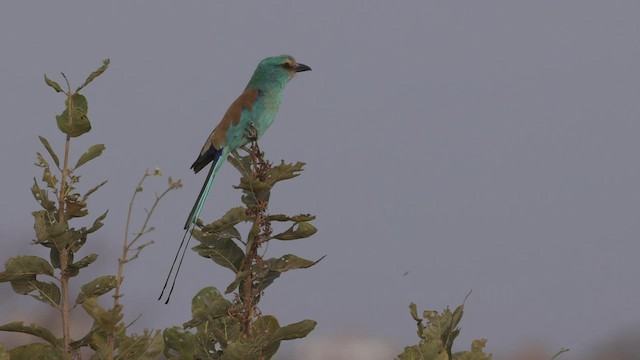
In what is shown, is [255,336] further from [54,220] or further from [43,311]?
[43,311]

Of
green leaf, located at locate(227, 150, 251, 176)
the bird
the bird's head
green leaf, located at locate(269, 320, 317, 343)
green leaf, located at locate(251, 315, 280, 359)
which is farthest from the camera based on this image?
the bird's head

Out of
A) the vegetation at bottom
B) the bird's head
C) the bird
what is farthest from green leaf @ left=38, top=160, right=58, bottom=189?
the bird's head

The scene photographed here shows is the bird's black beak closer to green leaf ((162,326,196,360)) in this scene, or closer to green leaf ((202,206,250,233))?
green leaf ((162,326,196,360))

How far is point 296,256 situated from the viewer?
4031 millimetres

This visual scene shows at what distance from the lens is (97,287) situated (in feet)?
12.7

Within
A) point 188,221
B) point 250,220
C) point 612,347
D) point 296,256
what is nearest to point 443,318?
point 296,256

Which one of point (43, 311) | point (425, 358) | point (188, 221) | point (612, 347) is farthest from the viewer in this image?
point (612, 347)

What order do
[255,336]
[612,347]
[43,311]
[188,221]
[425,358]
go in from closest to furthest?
[425,358]
[255,336]
[188,221]
[43,311]
[612,347]

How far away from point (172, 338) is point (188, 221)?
147 centimetres

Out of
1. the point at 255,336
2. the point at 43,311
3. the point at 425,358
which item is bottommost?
the point at 425,358

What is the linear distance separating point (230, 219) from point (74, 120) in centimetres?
76

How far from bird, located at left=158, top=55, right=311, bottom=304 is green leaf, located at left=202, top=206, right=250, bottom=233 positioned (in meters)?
2.28

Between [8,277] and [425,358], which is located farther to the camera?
[8,277]

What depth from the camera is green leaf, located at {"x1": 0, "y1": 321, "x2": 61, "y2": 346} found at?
3908 mm
